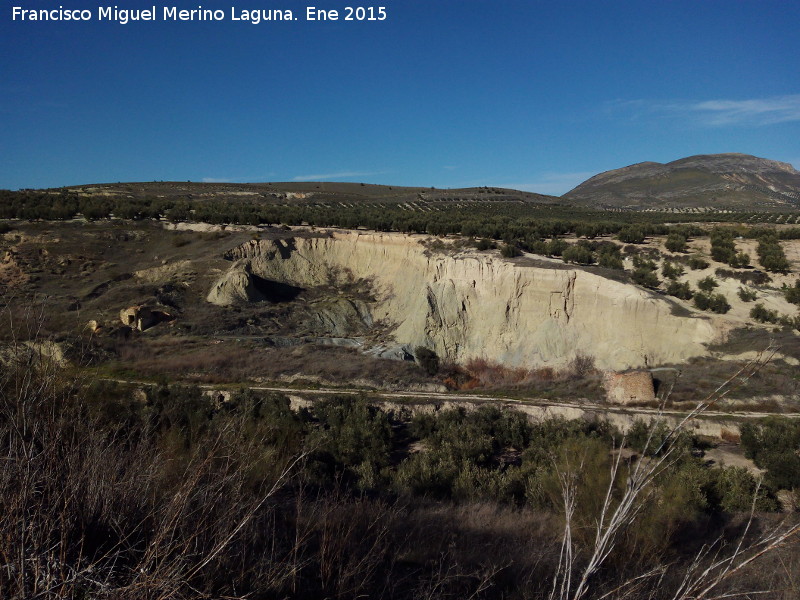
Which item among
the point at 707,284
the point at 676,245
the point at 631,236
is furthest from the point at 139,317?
the point at 676,245

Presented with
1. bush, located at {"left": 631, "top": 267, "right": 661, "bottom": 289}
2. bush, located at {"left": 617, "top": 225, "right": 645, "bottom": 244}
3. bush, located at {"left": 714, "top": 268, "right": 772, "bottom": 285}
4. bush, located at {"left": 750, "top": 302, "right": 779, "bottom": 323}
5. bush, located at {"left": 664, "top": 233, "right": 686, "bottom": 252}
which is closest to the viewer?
bush, located at {"left": 750, "top": 302, "right": 779, "bottom": 323}

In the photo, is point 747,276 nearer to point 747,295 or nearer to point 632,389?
point 747,295

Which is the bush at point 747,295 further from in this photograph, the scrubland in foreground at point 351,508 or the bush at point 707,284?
the scrubland in foreground at point 351,508

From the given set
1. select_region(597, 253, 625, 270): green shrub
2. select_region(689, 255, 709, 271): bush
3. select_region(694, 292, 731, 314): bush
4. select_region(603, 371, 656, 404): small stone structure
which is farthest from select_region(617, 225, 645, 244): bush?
select_region(603, 371, 656, 404): small stone structure

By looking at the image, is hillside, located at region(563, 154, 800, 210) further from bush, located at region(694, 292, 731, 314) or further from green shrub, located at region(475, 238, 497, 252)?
bush, located at region(694, 292, 731, 314)

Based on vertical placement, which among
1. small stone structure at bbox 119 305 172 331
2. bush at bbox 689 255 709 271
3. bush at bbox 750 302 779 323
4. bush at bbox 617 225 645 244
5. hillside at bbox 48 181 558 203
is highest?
hillside at bbox 48 181 558 203

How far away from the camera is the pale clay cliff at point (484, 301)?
22688 mm

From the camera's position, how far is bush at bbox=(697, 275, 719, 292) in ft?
80.0

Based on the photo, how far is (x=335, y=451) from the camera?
15.7 metres

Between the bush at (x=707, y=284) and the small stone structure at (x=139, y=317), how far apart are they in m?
28.7

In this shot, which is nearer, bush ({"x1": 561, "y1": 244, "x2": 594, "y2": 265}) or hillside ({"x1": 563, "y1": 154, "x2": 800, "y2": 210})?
bush ({"x1": 561, "y1": 244, "x2": 594, "y2": 265})

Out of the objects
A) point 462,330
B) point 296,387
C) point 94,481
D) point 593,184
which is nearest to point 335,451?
point 296,387

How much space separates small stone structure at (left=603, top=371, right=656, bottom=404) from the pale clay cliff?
273 centimetres

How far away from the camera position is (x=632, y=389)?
19.3 meters
